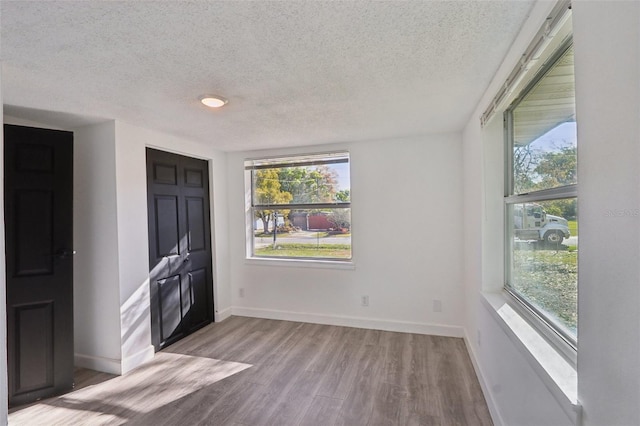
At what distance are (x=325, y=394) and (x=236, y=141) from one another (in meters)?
2.69

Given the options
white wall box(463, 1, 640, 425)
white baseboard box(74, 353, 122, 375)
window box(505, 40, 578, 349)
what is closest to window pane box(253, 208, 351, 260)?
white baseboard box(74, 353, 122, 375)

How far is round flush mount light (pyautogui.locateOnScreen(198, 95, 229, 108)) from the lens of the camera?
197 centimetres

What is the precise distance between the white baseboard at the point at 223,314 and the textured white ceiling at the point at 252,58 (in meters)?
2.45

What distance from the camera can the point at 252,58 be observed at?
1.51 m

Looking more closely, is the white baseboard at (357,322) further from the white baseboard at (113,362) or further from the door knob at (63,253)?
the door knob at (63,253)

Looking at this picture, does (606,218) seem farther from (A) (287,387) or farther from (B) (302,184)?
(B) (302,184)

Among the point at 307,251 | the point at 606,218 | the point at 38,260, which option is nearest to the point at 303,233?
the point at 307,251

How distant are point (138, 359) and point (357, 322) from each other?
7.47ft

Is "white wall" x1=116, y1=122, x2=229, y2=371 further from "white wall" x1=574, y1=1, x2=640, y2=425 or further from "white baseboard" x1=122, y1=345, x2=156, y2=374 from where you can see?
"white wall" x1=574, y1=1, x2=640, y2=425

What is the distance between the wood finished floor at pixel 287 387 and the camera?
1.92 metres

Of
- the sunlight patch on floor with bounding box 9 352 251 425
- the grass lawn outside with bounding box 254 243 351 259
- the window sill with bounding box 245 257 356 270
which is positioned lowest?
the sunlight patch on floor with bounding box 9 352 251 425

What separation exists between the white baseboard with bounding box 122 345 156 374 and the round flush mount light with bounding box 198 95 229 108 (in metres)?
2.32

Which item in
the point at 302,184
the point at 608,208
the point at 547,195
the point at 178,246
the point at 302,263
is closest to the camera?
the point at 608,208

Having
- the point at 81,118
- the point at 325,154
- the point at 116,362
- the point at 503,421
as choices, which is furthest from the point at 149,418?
the point at 325,154
